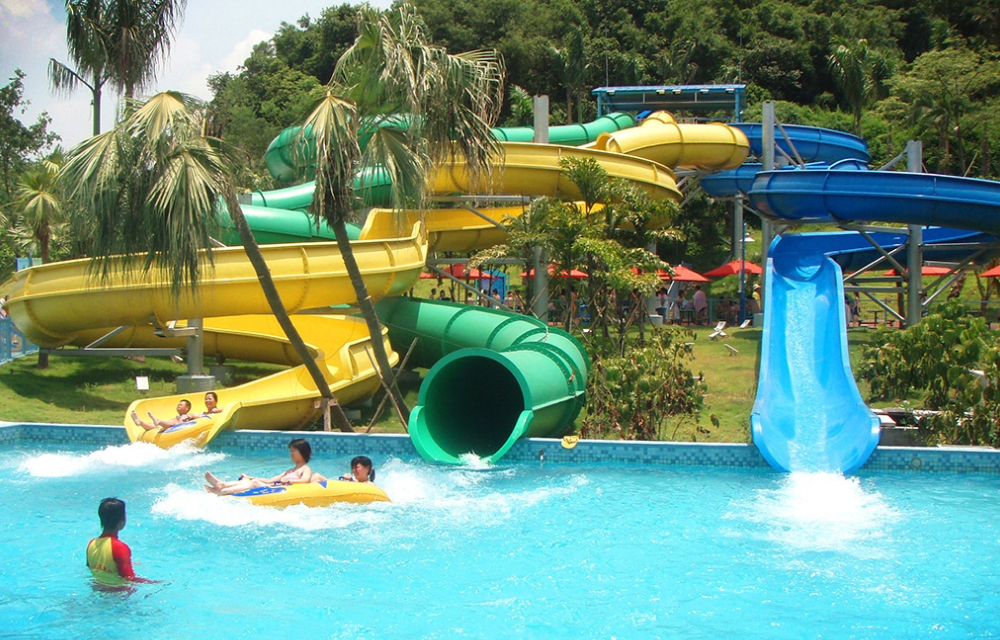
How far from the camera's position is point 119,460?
36.4 ft

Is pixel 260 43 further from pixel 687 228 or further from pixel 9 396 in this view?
pixel 9 396

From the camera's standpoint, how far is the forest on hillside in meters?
40.1

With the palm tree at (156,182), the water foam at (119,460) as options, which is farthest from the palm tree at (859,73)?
the water foam at (119,460)

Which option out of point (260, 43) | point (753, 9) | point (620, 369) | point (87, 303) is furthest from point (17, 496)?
point (260, 43)

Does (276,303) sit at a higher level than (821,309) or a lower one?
higher

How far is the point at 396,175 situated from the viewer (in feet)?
36.6

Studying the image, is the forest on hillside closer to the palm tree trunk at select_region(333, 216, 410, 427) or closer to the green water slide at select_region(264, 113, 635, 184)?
the green water slide at select_region(264, 113, 635, 184)

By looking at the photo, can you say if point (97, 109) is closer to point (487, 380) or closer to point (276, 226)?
point (276, 226)

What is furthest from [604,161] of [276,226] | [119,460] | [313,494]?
[313,494]

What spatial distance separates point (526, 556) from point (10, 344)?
462 inches

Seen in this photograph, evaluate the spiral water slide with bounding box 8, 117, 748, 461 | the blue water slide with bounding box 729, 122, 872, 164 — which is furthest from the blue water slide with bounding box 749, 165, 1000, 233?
the blue water slide with bounding box 729, 122, 872, 164

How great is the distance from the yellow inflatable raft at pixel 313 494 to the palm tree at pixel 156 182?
2.87m

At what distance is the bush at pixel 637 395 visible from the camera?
11.9 metres

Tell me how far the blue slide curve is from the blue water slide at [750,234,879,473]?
12 mm
